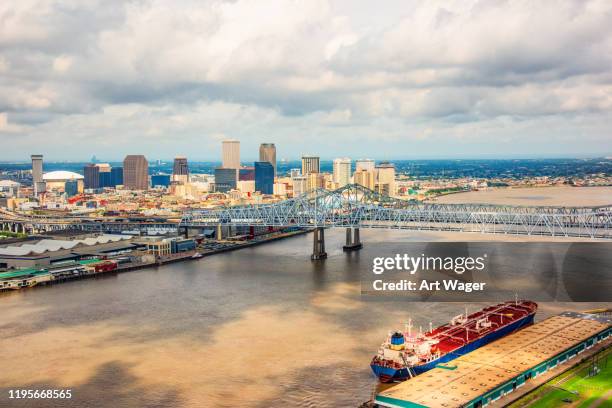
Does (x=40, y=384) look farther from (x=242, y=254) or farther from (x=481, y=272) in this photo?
(x=242, y=254)

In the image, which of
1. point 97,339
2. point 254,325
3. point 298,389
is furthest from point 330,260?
point 298,389

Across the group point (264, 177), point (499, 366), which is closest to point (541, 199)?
point (264, 177)

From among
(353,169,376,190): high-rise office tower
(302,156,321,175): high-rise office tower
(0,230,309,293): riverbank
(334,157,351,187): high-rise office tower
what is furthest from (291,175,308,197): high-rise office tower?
(0,230,309,293): riverbank

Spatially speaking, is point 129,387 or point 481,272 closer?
point 129,387

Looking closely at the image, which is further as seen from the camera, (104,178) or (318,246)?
(104,178)

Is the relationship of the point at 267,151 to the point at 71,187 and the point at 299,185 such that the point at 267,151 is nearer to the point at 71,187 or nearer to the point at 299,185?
the point at 71,187
